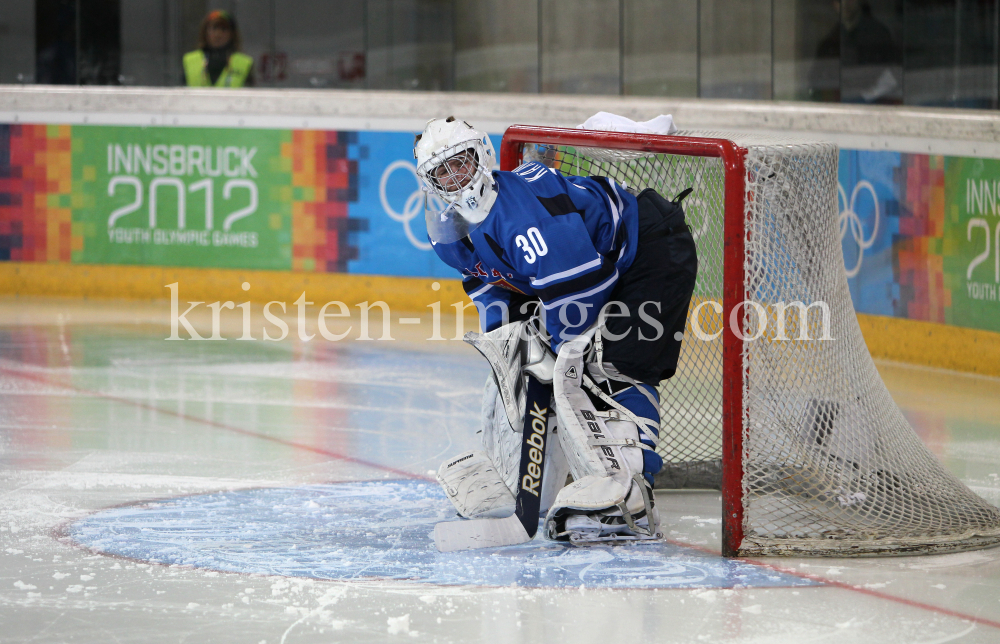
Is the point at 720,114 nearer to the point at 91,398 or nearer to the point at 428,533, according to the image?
the point at 91,398

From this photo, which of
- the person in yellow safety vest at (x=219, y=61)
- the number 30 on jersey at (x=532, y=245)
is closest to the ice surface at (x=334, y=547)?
the number 30 on jersey at (x=532, y=245)

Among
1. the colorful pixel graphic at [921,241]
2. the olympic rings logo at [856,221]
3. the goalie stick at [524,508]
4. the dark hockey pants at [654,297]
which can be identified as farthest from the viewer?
the olympic rings logo at [856,221]

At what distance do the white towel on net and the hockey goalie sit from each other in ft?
0.69

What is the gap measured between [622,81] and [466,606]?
6850 mm

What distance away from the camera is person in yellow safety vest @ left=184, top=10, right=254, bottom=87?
9.12 m

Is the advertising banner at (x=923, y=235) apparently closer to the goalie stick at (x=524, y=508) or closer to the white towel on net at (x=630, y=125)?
the white towel on net at (x=630, y=125)

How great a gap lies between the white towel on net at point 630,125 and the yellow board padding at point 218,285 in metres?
3.97

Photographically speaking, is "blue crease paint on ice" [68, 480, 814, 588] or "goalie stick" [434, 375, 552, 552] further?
"goalie stick" [434, 375, 552, 552]

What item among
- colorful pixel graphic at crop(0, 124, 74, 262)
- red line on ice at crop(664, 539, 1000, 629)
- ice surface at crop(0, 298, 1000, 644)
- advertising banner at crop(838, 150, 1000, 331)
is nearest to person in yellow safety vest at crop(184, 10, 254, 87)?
colorful pixel graphic at crop(0, 124, 74, 262)

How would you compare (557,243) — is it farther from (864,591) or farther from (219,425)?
(219,425)

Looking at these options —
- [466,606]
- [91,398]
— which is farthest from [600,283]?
[91,398]

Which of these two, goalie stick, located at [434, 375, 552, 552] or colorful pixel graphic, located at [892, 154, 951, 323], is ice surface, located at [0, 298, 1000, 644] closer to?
goalie stick, located at [434, 375, 552, 552]

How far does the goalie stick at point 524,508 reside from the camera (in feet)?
11.6

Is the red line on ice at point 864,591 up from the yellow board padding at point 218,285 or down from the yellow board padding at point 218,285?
down
